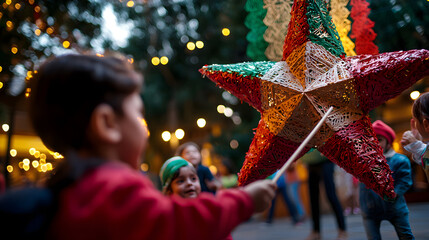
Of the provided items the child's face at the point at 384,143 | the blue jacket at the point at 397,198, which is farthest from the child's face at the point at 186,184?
the child's face at the point at 384,143

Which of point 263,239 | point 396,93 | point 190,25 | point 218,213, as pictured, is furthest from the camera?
point 190,25

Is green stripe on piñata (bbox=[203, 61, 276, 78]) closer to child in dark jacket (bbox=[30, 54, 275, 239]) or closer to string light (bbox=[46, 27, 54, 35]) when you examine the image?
child in dark jacket (bbox=[30, 54, 275, 239])

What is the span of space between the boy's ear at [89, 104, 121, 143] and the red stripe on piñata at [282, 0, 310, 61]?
4.14 ft

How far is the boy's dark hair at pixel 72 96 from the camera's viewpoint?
2.90 ft

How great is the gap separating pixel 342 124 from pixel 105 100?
1.26m

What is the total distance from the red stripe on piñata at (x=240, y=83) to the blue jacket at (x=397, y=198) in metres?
1.30

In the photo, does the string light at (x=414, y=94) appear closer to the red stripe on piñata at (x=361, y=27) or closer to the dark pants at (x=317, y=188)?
the dark pants at (x=317, y=188)

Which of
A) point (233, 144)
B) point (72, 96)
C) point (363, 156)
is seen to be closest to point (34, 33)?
point (72, 96)

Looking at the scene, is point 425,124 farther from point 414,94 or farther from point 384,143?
point 414,94

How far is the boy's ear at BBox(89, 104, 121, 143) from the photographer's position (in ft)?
2.82

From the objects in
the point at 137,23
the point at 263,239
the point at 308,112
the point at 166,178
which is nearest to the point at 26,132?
the point at 137,23

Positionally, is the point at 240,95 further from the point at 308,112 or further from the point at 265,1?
the point at 265,1

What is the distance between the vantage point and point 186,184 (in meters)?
2.31

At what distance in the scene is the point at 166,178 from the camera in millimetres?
2439
